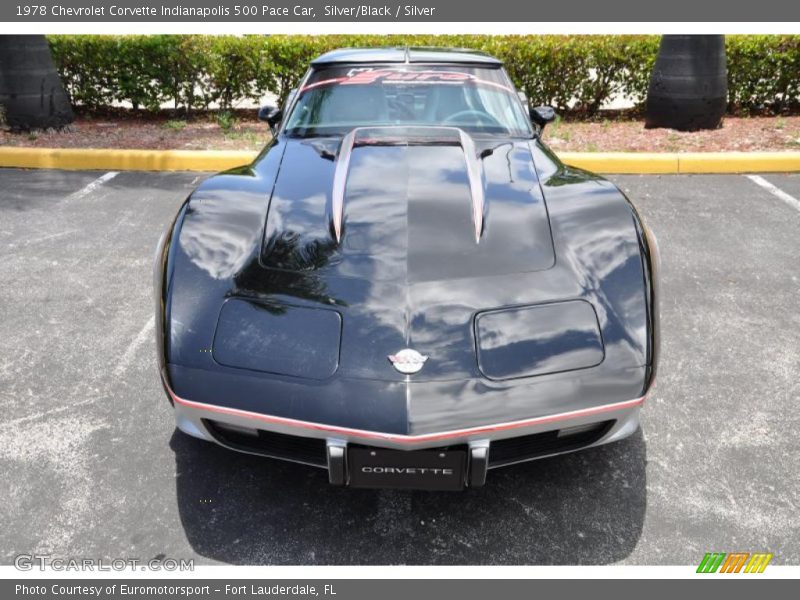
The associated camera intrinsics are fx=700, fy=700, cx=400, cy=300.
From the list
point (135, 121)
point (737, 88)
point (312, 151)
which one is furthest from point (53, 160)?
point (737, 88)

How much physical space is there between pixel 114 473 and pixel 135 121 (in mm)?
6638

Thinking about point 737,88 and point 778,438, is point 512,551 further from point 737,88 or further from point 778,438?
point 737,88

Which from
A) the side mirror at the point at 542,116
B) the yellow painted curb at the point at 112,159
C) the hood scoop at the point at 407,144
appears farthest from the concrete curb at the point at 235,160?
the hood scoop at the point at 407,144

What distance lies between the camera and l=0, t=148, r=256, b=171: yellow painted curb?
6.76 m

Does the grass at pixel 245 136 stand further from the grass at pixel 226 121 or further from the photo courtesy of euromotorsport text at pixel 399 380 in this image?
the photo courtesy of euromotorsport text at pixel 399 380

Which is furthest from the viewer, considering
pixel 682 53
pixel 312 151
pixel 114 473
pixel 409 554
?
pixel 682 53

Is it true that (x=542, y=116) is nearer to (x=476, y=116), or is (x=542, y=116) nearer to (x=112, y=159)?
(x=476, y=116)

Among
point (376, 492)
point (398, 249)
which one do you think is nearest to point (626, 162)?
point (398, 249)

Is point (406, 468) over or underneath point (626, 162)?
underneath

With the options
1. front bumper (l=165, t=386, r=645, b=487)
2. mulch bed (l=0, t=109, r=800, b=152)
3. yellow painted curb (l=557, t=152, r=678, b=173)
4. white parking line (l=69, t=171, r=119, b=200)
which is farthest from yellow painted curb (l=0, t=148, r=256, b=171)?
front bumper (l=165, t=386, r=645, b=487)

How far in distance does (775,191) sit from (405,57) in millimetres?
3862

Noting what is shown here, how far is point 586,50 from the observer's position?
812 centimetres

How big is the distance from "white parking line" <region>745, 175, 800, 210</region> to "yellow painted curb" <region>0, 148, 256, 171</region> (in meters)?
4.72

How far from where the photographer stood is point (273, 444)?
234 centimetres
